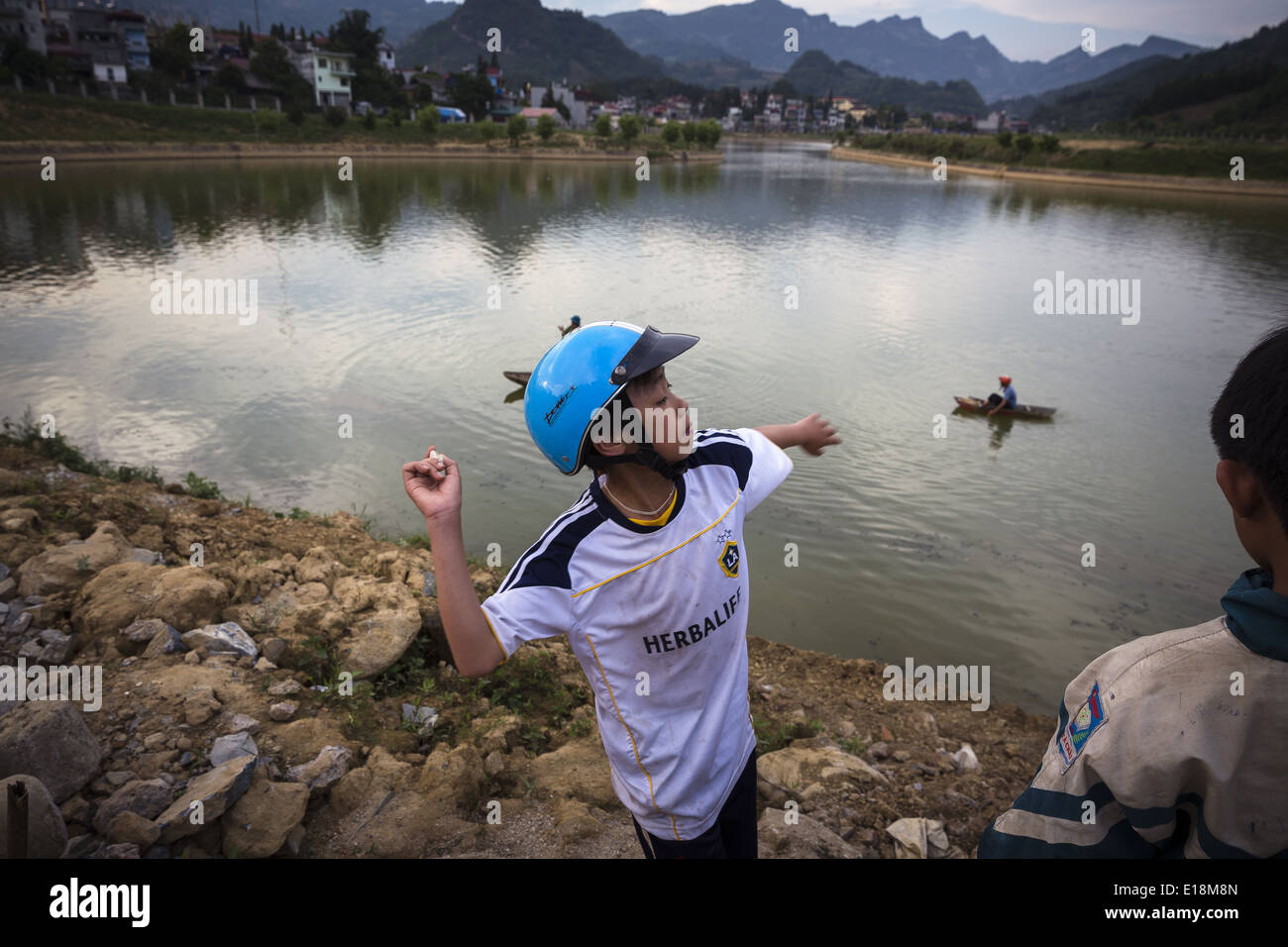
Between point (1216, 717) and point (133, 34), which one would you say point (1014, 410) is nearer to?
point (1216, 717)

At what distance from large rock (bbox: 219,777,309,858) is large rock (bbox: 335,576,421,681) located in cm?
136

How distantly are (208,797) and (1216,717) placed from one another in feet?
12.3

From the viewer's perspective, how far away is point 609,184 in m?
55.2

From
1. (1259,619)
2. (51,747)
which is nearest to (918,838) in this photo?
(1259,619)

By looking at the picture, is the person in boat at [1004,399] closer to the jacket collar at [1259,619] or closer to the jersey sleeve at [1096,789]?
the jersey sleeve at [1096,789]

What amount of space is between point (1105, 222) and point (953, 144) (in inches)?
2189

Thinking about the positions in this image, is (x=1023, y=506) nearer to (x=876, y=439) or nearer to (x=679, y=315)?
(x=876, y=439)

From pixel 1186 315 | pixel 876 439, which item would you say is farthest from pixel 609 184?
pixel 876 439

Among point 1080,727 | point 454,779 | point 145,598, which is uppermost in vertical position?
point 1080,727

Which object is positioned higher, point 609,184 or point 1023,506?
point 609,184

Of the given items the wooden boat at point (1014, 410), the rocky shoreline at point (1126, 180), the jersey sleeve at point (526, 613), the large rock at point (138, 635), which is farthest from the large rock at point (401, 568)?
the rocky shoreline at point (1126, 180)

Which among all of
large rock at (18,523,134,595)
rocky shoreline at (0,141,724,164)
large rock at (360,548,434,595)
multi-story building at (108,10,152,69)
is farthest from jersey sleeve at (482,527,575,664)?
multi-story building at (108,10,152,69)

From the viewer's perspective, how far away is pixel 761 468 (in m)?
2.60

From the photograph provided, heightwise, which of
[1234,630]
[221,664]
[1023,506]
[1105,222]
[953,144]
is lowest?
[1023,506]
